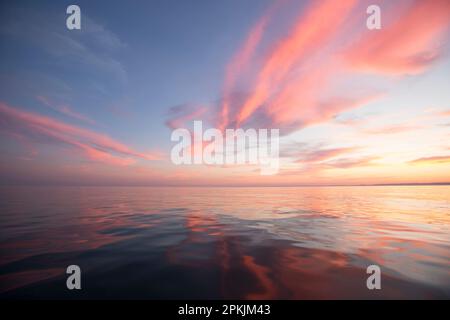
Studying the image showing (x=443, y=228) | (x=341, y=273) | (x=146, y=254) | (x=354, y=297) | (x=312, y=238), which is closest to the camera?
(x=354, y=297)

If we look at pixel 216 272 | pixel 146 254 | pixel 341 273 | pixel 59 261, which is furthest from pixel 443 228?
pixel 59 261

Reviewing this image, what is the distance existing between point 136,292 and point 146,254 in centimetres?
275

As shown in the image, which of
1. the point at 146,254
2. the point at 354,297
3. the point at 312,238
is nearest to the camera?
the point at 354,297

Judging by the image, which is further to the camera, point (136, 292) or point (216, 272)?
point (216, 272)

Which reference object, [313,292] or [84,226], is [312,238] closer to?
[313,292]

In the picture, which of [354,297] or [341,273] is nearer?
[354,297]

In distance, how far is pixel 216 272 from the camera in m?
6.29

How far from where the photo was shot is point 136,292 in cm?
517

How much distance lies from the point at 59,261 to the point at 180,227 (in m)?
6.14

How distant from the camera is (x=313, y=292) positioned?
5.23 m
